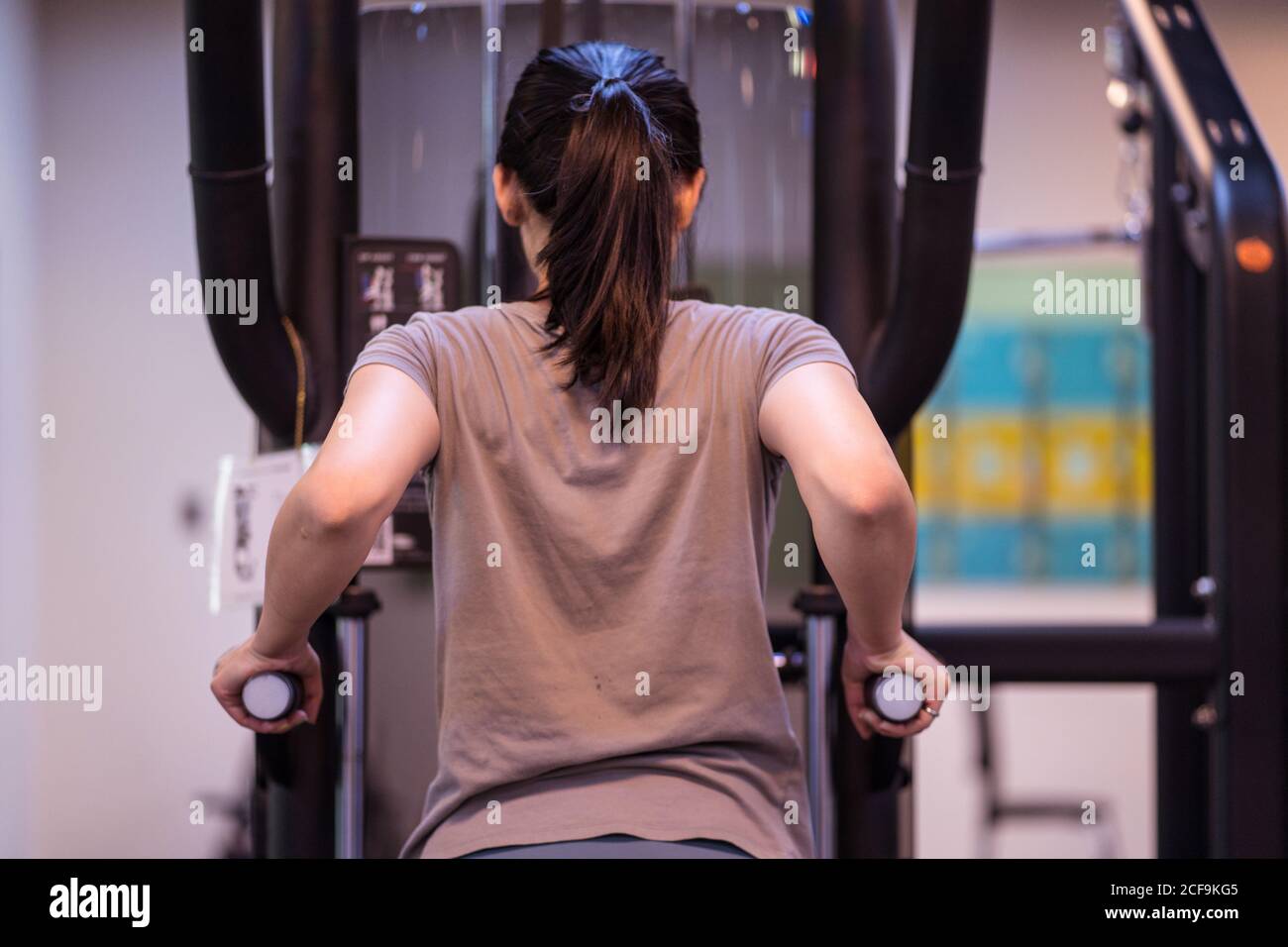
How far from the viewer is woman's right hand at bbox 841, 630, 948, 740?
0.98m

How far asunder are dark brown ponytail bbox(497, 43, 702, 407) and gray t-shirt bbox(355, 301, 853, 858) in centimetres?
3

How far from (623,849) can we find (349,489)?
31cm

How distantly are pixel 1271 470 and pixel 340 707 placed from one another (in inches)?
41.0

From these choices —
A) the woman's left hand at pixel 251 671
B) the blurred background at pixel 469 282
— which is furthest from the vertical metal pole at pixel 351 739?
the woman's left hand at pixel 251 671

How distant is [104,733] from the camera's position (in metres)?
2.97

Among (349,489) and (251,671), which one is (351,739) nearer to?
(251,671)

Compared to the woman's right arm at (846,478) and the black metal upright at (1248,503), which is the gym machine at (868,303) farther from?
the woman's right arm at (846,478)

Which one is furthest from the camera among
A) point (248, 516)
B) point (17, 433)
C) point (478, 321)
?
point (17, 433)

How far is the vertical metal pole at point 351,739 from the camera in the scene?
128 centimetres

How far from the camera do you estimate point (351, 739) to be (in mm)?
1292

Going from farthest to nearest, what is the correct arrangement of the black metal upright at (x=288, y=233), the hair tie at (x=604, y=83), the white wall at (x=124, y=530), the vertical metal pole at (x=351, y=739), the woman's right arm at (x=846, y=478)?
the white wall at (x=124, y=530), the vertical metal pole at (x=351, y=739), the black metal upright at (x=288, y=233), the hair tie at (x=604, y=83), the woman's right arm at (x=846, y=478)

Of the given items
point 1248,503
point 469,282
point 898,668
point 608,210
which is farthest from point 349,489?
point 1248,503

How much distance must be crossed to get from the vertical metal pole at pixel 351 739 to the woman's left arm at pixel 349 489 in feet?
1.19
